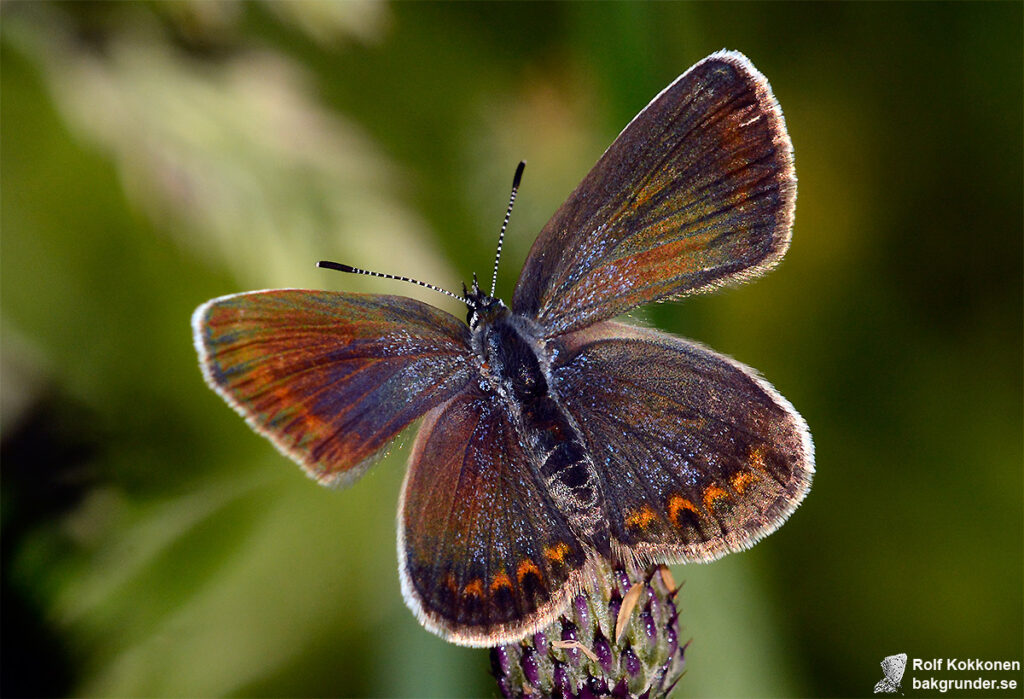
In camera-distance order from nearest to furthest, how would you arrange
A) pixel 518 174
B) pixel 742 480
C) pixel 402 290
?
pixel 742 480
pixel 518 174
pixel 402 290

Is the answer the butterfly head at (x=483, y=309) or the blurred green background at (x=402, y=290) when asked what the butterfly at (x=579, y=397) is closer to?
the butterfly head at (x=483, y=309)

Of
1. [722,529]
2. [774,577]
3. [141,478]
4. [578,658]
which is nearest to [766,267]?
[722,529]

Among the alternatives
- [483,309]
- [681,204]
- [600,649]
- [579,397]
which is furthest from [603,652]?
[681,204]

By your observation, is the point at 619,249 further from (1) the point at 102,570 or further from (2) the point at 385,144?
(1) the point at 102,570

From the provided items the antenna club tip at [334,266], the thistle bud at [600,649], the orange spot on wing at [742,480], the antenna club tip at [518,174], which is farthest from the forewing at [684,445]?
the antenna club tip at [334,266]

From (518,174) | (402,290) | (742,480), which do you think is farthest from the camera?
(402,290)

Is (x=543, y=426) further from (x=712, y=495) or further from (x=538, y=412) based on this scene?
(x=712, y=495)

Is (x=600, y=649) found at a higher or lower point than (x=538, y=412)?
lower
